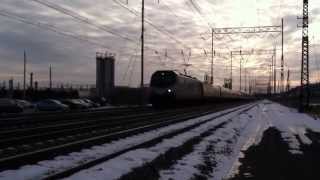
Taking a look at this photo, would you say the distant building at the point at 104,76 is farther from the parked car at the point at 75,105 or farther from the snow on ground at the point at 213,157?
the snow on ground at the point at 213,157

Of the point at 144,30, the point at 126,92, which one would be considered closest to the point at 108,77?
the point at 126,92

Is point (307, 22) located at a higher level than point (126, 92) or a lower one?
higher

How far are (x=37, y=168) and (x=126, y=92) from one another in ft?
254

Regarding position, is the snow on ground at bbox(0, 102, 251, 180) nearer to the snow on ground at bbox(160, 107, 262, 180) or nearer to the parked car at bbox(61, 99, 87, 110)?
the snow on ground at bbox(160, 107, 262, 180)

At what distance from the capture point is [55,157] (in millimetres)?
14562

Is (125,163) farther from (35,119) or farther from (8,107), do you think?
(8,107)

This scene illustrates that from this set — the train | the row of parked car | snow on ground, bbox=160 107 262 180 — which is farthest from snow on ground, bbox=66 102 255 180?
the row of parked car

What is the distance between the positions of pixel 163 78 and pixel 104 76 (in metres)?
48.3

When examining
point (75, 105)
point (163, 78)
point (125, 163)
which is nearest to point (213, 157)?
point (125, 163)

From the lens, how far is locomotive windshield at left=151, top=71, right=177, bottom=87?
5269cm

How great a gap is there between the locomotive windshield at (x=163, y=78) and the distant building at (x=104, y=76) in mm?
45861

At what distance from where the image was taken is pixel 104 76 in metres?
100

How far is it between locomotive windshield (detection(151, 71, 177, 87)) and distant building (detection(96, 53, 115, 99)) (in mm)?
45861

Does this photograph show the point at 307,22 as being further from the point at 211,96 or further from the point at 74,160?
the point at 74,160
